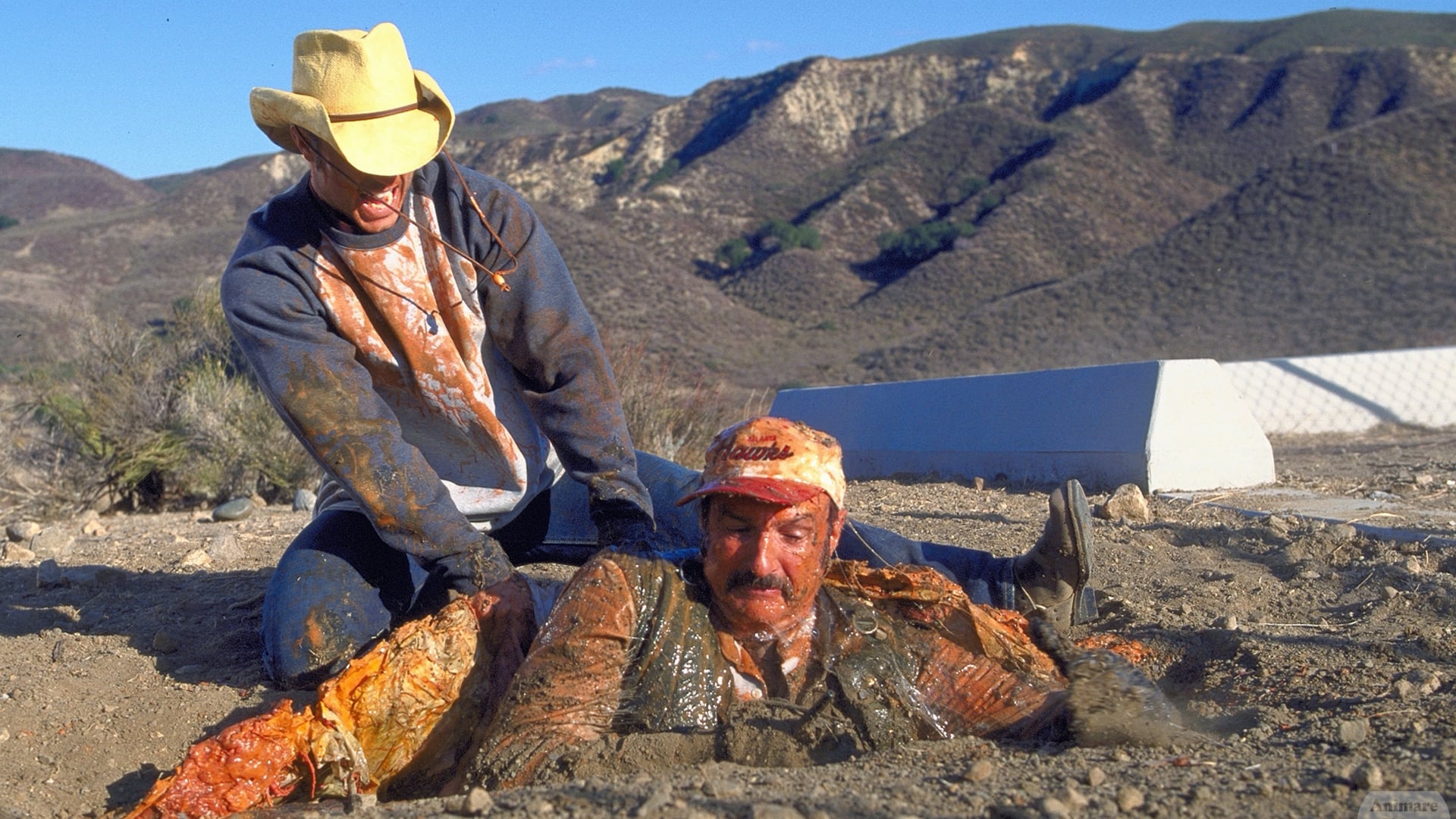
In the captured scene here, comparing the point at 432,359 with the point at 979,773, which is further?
the point at 432,359

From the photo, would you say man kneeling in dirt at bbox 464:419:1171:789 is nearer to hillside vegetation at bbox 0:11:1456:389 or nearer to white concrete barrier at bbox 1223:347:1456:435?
hillside vegetation at bbox 0:11:1456:389

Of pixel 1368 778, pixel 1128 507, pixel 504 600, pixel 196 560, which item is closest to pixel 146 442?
pixel 196 560

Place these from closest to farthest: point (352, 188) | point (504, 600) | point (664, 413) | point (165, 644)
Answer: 1. point (504, 600)
2. point (352, 188)
3. point (165, 644)
4. point (664, 413)

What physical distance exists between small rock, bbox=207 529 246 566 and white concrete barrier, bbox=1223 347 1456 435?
738cm

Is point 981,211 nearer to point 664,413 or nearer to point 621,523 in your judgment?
point 664,413

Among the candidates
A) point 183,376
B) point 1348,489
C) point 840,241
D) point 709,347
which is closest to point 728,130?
point 840,241

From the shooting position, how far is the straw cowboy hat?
126 inches

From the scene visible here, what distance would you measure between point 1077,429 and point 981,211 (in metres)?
36.7

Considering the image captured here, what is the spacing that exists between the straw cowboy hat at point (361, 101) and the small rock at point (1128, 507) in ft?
10.6

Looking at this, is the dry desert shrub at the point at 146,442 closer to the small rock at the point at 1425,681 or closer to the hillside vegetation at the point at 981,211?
the hillside vegetation at the point at 981,211

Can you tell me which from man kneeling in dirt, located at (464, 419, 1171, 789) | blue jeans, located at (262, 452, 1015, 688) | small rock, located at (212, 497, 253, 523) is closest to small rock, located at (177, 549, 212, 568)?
blue jeans, located at (262, 452, 1015, 688)

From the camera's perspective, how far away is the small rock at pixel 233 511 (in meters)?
7.29

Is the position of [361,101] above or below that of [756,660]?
above

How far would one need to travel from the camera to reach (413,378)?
12.0 feet
